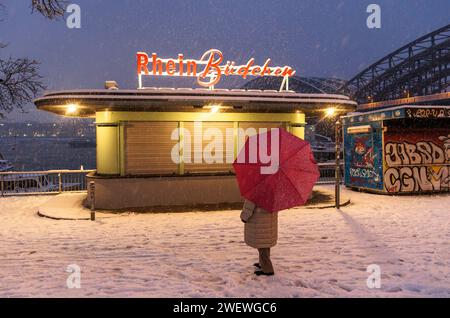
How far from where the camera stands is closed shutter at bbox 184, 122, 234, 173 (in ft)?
45.7

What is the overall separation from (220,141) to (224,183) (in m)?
1.59

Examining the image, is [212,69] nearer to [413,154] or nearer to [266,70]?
[266,70]

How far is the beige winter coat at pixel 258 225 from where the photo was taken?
232 inches

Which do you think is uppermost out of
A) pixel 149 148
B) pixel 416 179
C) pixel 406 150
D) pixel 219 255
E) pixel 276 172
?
pixel 149 148

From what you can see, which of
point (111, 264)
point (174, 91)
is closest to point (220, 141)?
point (174, 91)

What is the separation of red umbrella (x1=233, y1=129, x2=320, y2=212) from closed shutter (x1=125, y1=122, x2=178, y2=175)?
325 inches

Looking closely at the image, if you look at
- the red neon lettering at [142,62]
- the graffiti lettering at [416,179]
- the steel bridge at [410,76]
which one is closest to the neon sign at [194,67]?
the red neon lettering at [142,62]

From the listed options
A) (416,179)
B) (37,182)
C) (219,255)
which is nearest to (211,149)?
(219,255)

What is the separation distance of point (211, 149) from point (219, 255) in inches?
281

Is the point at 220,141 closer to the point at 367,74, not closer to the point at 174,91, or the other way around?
the point at 174,91

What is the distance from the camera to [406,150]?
15883 millimetres

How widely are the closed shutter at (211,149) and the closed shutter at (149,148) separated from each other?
607 millimetres

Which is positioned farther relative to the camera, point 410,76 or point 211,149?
point 410,76
